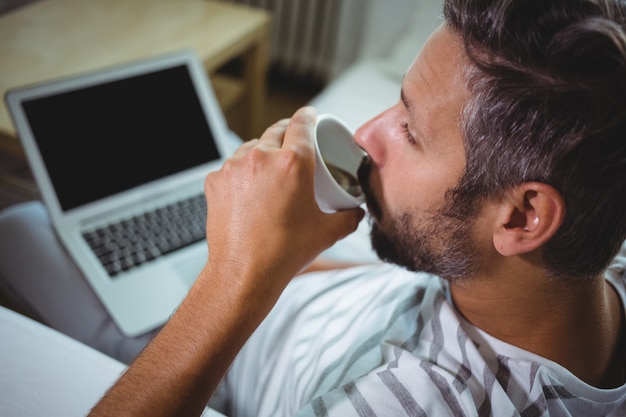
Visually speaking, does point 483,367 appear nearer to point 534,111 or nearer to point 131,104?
point 534,111

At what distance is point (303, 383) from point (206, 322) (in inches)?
10.2

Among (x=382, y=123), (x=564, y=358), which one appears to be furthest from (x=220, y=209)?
(x=564, y=358)

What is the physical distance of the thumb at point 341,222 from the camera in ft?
2.50

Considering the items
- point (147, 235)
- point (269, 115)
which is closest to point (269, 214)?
point (147, 235)

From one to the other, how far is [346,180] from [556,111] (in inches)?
13.6

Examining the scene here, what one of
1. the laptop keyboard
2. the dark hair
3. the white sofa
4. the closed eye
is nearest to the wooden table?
the laptop keyboard

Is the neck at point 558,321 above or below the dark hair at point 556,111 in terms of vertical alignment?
below

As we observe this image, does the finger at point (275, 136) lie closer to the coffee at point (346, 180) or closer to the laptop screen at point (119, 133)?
the coffee at point (346, 180)

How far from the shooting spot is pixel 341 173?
2.90ft

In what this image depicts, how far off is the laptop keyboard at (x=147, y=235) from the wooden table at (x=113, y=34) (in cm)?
47

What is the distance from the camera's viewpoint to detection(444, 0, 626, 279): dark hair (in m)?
0.60

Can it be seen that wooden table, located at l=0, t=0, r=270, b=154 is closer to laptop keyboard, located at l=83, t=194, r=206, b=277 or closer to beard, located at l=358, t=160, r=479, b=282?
laptop keyboard, located at l=83, t=194, r=206, b=277

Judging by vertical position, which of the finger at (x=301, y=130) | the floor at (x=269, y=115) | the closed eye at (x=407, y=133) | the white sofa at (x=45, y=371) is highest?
the finger at (x=301, y=130)

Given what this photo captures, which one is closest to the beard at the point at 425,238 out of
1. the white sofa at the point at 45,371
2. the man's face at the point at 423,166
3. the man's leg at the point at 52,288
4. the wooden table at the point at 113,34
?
the man's face at the point at 423,166
